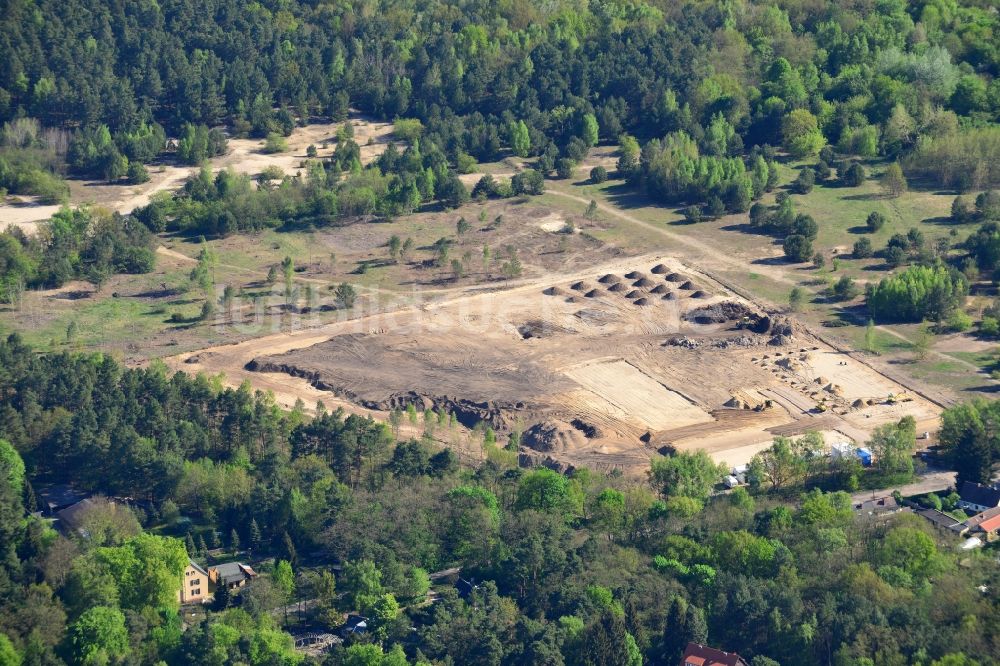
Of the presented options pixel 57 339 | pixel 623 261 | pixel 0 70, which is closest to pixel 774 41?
pixel 623 261

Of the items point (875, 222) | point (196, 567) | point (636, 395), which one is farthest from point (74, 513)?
point (875, 222)

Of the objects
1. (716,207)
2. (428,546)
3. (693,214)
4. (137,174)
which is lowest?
(428,546)

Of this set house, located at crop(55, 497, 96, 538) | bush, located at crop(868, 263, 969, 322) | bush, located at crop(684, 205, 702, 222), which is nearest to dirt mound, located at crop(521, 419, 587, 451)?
house, located at crop(55, 497, 96, 538)

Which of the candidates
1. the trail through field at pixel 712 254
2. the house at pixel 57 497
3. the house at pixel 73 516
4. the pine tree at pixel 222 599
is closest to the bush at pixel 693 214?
the trail through field at pixel 712 254

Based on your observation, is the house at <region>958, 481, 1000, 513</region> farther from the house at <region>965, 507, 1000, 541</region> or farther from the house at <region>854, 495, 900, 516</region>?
the house at <region>854, 495, 900, 516</region>

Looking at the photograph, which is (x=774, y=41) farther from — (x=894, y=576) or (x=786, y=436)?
(x=894, y=576)

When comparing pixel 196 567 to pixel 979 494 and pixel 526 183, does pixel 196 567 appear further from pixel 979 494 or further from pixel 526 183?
pixel 526 183

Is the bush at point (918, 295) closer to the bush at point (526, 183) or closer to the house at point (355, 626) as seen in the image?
the bush at point (526, 183)

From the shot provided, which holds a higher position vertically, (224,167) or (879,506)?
(224,167)
